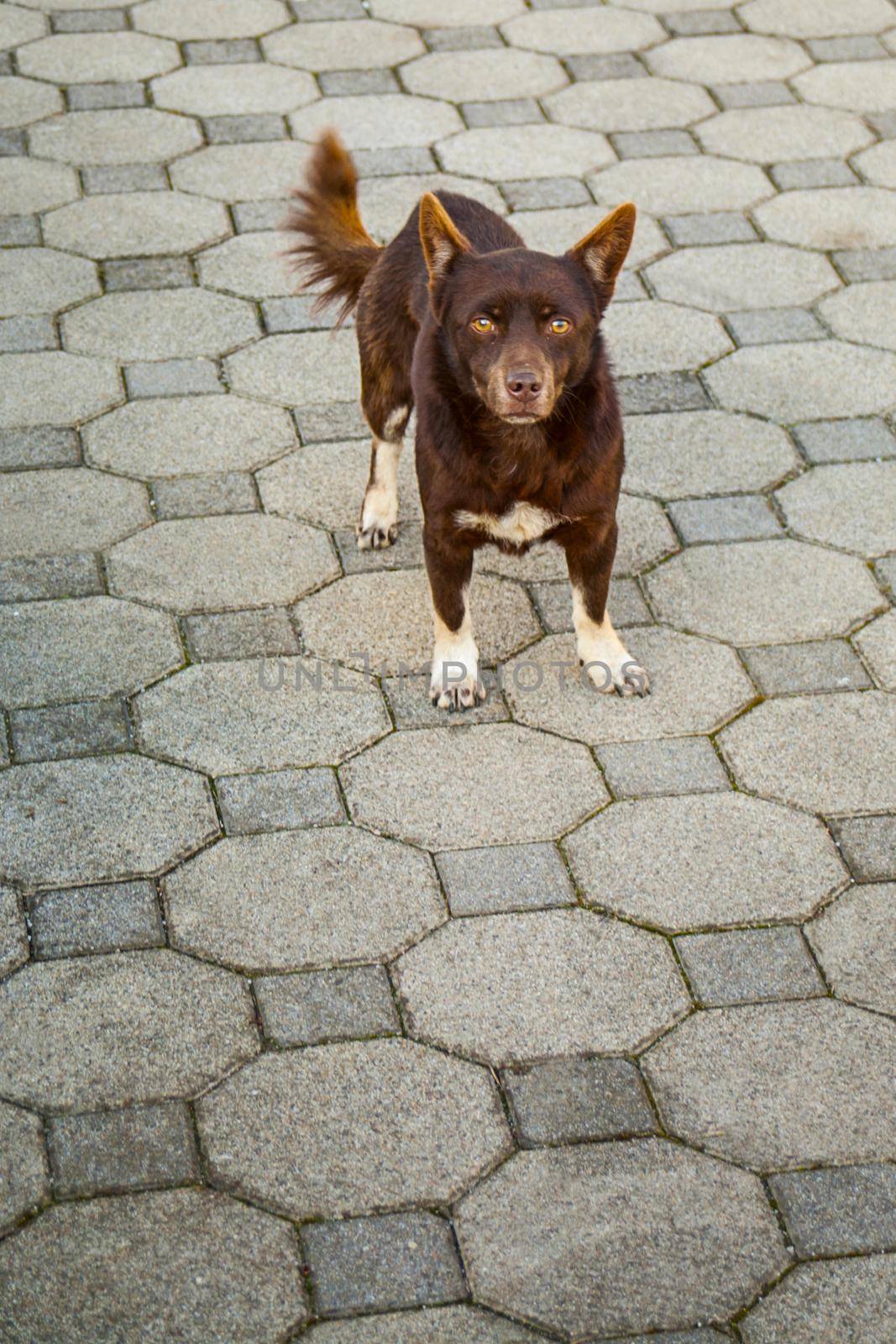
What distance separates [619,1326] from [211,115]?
16.7ft

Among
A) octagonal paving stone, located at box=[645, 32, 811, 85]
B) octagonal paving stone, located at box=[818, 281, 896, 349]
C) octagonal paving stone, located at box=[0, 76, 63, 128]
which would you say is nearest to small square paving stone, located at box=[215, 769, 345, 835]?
octagonal paving stone, located at box=[818, 281, 896, 349]

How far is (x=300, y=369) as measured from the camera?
4793 millimetres

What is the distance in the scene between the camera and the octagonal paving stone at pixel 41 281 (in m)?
5.04

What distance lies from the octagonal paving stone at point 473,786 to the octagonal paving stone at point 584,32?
417 cm

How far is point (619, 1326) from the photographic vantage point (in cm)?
240

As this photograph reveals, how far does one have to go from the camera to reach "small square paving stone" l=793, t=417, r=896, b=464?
4.47m

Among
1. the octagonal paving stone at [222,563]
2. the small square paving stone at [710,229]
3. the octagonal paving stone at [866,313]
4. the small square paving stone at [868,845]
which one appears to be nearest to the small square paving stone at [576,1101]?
the small square paving stone at [868,845]

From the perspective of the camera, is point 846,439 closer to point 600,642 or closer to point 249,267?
point 600,642

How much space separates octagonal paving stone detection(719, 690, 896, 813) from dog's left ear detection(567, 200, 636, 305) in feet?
3.59

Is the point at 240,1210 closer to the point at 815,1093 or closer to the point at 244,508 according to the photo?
the point at 815,1093

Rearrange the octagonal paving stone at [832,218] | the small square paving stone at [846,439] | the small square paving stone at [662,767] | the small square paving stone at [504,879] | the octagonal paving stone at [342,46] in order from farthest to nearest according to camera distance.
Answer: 1. the octagonal paving stone at [342,46]
2. the octagonal paving stone at [832,218]
3. the small square paving stone at [846,439]
4. the small square paving stone at [662,767]
5. the small square paving stone at [504,879]

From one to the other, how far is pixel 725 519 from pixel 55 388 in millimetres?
2094

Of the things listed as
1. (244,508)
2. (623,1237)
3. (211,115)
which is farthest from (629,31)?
(623,1237)

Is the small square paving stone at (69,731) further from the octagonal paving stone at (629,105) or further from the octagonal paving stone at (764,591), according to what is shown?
the octagonal paving stone at (629,105)
